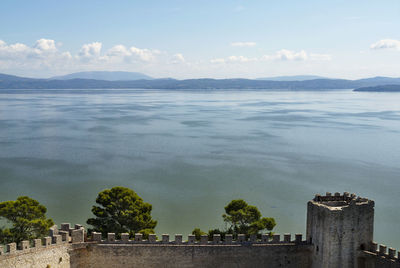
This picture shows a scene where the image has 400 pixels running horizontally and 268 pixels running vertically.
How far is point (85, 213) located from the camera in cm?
3538

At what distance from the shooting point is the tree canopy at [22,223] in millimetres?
22234

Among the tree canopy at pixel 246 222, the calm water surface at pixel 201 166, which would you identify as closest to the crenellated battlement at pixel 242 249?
the tree canopy at pixel 246 222

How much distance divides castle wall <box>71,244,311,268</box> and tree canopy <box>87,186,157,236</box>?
5.14 m

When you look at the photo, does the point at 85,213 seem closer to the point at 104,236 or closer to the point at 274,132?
the point at 104,236

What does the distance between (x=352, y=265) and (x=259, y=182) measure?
101 feet

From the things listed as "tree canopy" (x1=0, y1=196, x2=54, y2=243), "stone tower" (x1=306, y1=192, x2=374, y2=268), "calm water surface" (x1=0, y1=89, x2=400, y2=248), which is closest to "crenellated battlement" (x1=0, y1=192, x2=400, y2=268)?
"stone tower" (x1=306, y1=192, x2=374, y2=268)

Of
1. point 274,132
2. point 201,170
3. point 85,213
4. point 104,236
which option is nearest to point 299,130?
point 274,132

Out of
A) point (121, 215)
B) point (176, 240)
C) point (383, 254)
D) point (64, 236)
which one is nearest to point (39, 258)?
point (64, 236)

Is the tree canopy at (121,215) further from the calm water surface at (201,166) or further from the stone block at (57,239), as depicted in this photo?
the calm water surface at (201,166)

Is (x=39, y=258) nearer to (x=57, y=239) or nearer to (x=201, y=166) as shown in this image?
(x=57, y=239)

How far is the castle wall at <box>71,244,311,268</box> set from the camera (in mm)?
17750

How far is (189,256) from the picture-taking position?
59.4ft

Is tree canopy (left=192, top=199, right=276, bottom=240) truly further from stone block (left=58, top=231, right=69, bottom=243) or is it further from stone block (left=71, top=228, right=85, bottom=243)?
stone block (left=58, top=231, right=69, bottom=243)

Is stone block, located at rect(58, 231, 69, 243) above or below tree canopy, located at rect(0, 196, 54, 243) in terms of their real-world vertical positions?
above
